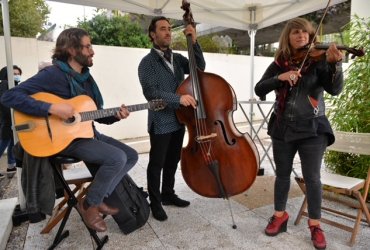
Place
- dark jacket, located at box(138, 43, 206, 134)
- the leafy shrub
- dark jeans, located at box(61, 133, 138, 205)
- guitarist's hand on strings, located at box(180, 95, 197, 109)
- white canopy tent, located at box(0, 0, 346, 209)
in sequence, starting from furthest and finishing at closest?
white canopy tent, located at box(0, 0, 346, 209) < the leafy shrub < dark jacket, located at box(138, 43, 206, 134) < guitarist's hand on strings, located at box(180, 95, 197, 109) < dark jeans, located at box(61, 133, 138, 205)

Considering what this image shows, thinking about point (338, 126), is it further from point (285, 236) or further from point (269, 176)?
point (285, 236)

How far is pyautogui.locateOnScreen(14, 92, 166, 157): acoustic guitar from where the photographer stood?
69.9 inches

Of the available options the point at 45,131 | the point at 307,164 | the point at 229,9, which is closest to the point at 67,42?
the point at 45,131

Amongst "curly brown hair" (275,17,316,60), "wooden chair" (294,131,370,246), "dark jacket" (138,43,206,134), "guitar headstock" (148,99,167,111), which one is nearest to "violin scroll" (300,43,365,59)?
"curly brown hair" (275,17,316,60)

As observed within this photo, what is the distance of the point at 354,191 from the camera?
203cm

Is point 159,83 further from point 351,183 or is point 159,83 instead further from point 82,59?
point 351,183

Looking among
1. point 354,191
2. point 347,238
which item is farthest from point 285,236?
point 354,191

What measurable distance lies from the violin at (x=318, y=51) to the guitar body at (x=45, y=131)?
1521 mm

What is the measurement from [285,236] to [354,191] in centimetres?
59

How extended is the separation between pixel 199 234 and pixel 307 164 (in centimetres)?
95

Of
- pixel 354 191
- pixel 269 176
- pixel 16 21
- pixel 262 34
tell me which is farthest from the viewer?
pixel 262 34

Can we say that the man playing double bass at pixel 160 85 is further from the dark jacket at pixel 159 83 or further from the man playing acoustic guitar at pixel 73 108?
the man playing acoustic guitar at pixel 73 108

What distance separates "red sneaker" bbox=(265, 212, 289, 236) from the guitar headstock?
3.96 ft

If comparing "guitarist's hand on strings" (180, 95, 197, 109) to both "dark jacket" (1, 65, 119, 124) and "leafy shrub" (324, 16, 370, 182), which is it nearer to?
"dark jacket" (1, 65, 119, 124)
